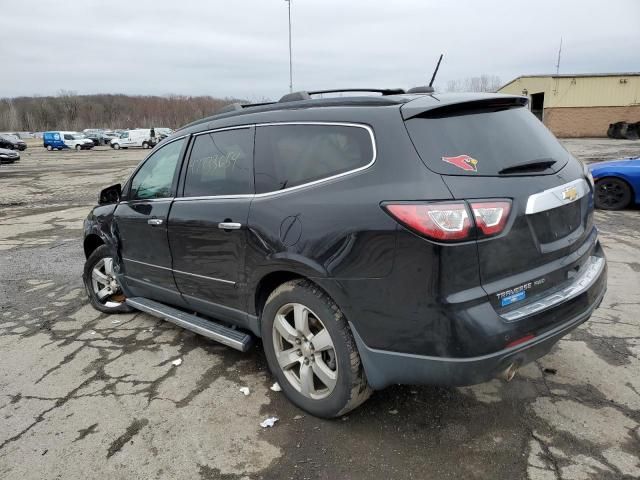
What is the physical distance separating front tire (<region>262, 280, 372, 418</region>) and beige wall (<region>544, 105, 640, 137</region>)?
38.5 metres

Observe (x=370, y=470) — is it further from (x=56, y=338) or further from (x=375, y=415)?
(x=56, y=338)

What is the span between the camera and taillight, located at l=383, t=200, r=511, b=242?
2088 millimetres

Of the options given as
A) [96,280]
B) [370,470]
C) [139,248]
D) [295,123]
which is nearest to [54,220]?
[96,280]

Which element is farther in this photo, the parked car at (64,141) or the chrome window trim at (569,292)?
the parked car at (64,141)

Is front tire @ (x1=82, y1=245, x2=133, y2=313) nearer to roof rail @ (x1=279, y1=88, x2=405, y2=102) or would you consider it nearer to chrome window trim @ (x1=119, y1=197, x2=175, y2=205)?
chrome window trim @ (x1=119, y1=197, x2=175, y2=205)

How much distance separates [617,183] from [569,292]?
7.62m

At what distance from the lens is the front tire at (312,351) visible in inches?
98.4

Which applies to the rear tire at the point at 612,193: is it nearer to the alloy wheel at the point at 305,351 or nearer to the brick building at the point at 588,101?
the alloy wheel at the point at 305,351

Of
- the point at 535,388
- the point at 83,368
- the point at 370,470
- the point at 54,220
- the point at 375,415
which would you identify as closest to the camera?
the point at 370,470

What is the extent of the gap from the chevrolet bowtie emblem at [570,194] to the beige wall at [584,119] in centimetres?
3782

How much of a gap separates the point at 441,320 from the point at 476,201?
1.86 feet

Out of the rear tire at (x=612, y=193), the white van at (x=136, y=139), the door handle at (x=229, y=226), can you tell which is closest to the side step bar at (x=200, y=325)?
the door handle at (x=229, y=226)

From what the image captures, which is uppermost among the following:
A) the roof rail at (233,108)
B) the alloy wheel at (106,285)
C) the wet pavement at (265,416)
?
the roof rail at (233,108)

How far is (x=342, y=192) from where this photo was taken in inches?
94.8
